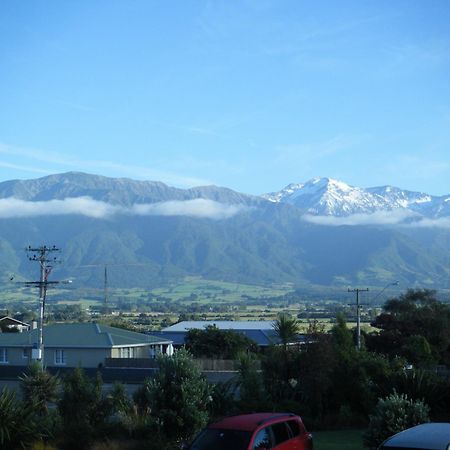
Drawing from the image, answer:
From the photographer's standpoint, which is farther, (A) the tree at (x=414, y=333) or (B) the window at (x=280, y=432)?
(A) the tree at (x=414, y=333)

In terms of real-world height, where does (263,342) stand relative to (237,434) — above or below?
below

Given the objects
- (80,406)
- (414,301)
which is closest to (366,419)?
(80,406)

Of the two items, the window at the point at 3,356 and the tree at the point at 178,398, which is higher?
the tree at the point at 178,398

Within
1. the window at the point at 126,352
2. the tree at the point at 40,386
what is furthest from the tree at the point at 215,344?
the tree at the point at 40,386

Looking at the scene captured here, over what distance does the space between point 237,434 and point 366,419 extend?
42.9ft

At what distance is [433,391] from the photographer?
2558 cm

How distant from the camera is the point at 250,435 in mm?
15273

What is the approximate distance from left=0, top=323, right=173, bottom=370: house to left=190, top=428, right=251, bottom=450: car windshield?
126ft

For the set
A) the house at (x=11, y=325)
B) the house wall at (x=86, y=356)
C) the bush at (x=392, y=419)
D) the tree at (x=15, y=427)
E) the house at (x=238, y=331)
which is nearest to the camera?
the tree at (x=15, y=427)

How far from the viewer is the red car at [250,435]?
1525cm

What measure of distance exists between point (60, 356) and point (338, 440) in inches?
1418

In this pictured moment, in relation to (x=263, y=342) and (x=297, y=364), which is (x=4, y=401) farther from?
(x=263, y=342)

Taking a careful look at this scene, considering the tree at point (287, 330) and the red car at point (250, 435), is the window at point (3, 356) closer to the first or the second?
the tree at point (287, 330)

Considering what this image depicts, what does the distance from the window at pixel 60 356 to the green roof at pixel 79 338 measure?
0.47m
